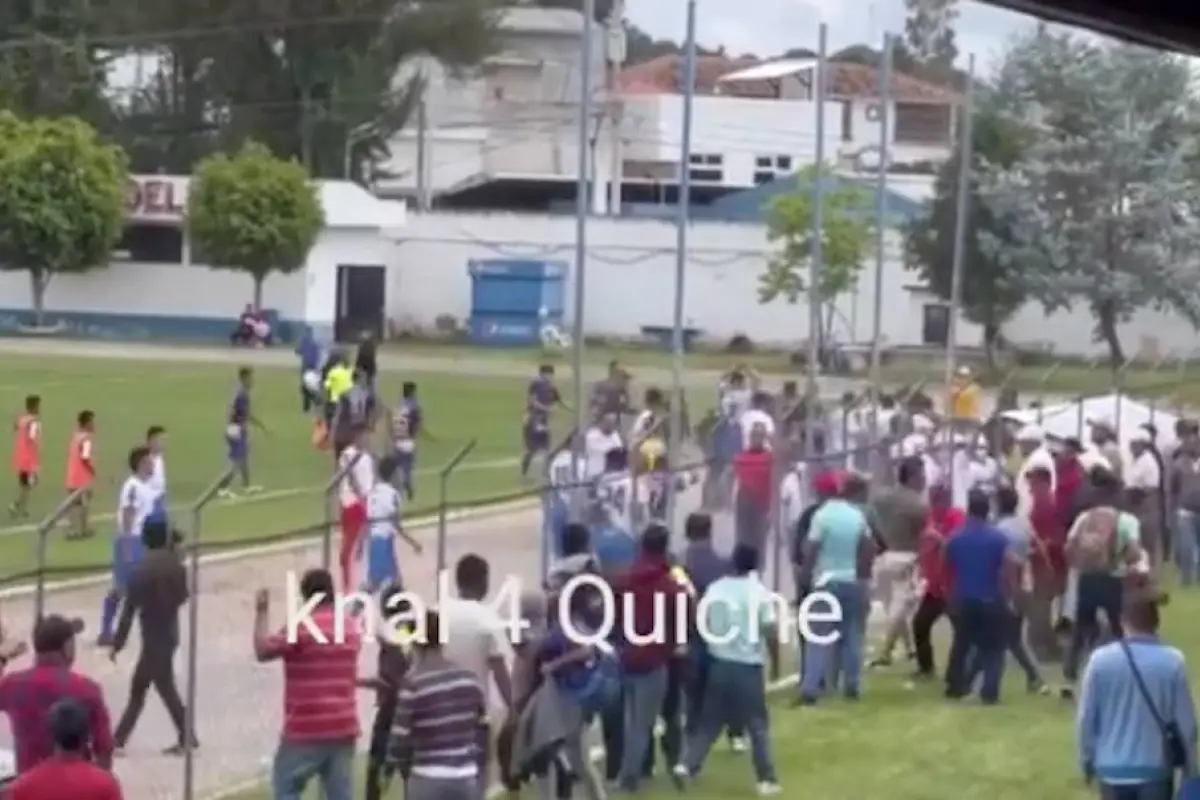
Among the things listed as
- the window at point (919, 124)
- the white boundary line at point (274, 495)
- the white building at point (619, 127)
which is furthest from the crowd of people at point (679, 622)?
the window at point (919, 124)

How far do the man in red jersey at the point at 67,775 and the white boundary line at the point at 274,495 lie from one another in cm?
1355

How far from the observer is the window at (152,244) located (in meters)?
72.2

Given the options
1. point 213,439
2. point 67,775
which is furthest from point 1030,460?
point 213,439

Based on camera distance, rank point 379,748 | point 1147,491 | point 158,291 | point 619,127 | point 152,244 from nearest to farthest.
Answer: point 379,748, point 1147,491, point 158,291, point 152,244, point 619,127

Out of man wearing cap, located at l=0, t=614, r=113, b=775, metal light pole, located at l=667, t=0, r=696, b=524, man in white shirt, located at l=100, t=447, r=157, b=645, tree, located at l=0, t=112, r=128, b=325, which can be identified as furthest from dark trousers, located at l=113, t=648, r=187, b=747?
tree, located at l=0, t=112, r=128, b=325

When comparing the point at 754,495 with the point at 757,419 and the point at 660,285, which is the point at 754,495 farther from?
the point at 660,285

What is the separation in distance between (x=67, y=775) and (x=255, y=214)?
57.6 m

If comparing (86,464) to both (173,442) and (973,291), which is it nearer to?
(173,442)

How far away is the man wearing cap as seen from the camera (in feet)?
34.1

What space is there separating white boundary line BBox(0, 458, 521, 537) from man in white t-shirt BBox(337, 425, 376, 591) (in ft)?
5.82

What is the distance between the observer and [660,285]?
67.2 metres

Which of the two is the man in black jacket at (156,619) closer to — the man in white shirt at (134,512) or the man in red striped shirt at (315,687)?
the man in white shirt at (134,512)

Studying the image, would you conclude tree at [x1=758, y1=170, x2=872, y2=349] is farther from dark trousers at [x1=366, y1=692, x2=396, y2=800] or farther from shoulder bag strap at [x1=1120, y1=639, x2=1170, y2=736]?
shoulder bag strap at [x1=1120, y1=639, x2=1170, y2=736]

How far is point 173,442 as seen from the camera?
40.1 meters
